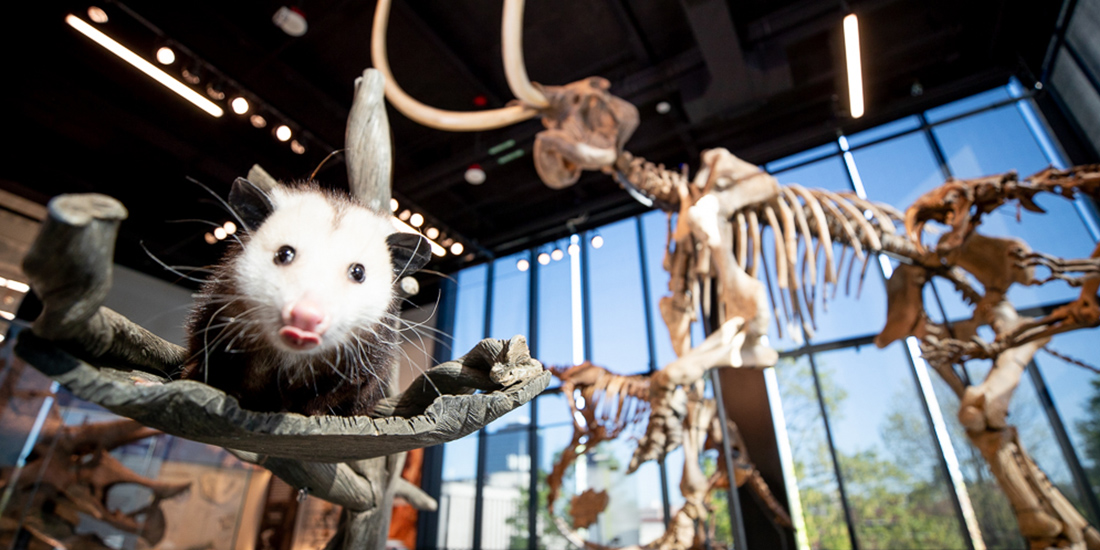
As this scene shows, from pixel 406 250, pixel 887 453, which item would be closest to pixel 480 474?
pixel 887 453

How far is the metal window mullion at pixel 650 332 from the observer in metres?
5.67

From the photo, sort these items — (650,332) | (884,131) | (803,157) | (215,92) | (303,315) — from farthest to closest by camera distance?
(650,332) < (803,157) < (884,131) < (215,92) < (303,315)

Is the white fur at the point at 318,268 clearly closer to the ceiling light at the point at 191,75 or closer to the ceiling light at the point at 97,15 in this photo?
the ceiling light at the point at 191,75

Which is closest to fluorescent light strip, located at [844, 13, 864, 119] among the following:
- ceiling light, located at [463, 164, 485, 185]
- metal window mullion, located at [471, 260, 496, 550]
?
ceiling light, located at [463, 164, 485, 185]

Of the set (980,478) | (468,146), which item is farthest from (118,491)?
(980,478)

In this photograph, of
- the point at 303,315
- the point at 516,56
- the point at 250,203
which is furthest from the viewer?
the point at 516,56

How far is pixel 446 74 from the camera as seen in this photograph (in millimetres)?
5453

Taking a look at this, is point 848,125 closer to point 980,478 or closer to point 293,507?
point 980,478

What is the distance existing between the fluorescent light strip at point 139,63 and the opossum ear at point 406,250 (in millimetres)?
5156

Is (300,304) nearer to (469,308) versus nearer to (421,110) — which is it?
(421,110)

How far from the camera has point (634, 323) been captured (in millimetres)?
6711

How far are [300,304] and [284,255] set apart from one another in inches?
3.8

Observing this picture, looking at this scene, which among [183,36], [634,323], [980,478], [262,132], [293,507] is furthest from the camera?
[634,323]

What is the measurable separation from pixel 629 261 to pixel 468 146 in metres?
2.77
